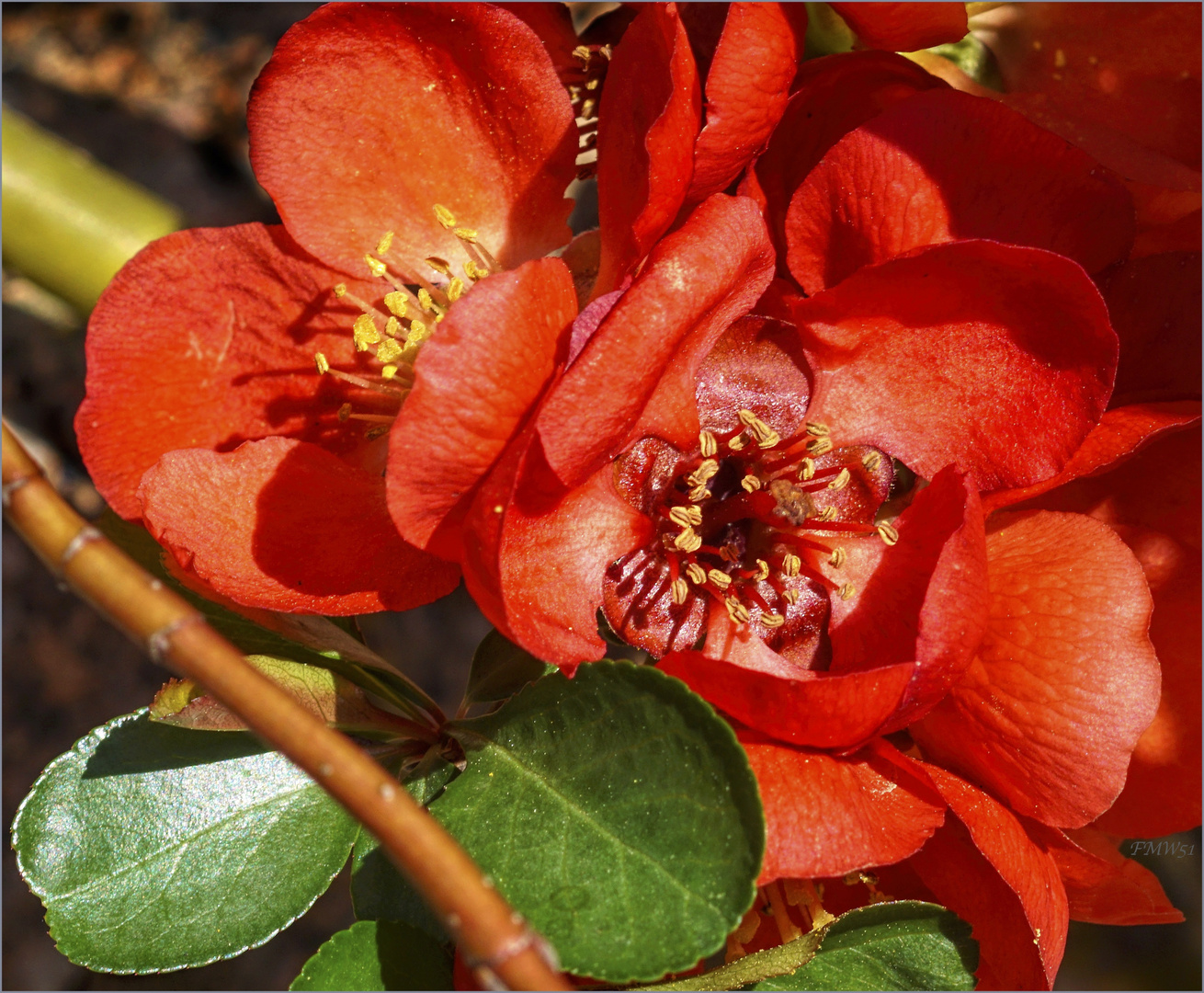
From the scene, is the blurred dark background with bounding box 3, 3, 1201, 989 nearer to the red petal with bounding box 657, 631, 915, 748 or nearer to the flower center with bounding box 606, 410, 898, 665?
the flower center with bounding box 606, 410, 898, 665

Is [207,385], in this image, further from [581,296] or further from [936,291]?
[936,291]

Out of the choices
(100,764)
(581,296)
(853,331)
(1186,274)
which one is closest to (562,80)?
(581,296)

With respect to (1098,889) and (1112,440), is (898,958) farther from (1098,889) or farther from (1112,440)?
(1112,440)

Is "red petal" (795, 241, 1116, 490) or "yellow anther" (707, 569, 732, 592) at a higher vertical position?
"red petal" (795, 241, 1116, 490)

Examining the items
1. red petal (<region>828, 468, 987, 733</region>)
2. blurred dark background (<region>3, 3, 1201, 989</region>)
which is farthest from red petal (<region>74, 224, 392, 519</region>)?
blurred dark background (<region>3, 3, 1201, 989</region>)

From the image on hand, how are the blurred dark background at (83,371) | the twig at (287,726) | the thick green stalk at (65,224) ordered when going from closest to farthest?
the twig at (287,726) → the thick green stalk at (65,224) → the blurred dark background at (83,371)

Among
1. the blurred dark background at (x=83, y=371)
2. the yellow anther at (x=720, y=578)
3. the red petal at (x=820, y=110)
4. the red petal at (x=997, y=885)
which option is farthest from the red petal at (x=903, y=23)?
the blurred dark background at (x=83, y=371)

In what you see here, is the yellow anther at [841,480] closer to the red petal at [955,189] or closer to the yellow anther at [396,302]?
the red petal at [955,189]
